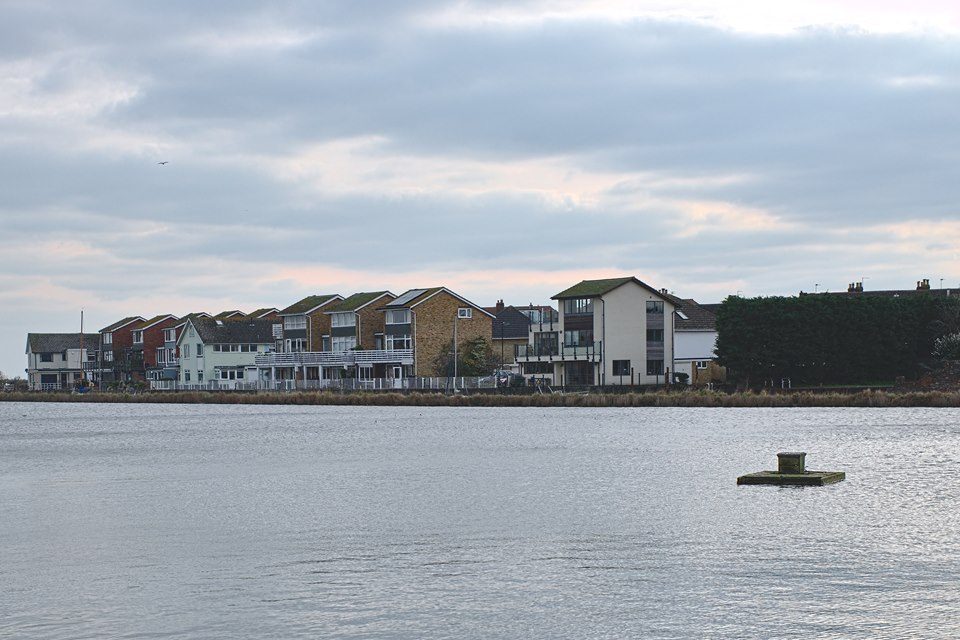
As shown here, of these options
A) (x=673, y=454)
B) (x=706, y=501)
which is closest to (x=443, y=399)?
(x=673, y=454)

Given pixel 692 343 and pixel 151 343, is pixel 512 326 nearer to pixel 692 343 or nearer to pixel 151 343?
pixel 692 343

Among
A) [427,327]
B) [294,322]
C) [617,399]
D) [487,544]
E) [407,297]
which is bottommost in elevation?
[487,544]

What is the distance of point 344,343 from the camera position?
13362 cm

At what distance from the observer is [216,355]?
14988cm

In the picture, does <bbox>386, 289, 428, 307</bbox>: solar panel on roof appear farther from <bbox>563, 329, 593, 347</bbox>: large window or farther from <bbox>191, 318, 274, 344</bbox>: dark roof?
<bbox>191, 318, 274, 344</bbox>: dark roof

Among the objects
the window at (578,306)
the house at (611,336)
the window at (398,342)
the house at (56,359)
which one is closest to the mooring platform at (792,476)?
the house at (611,336)

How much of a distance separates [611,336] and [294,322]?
47.1 m

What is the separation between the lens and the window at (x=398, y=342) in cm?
12475

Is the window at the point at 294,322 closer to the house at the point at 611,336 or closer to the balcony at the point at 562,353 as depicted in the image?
the balcony at the point at 562,353

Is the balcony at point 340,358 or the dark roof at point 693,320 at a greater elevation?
the dark roof at point 693,320

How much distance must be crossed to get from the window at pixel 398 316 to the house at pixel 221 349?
1046 inches

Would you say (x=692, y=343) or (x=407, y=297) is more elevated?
(x=407, y=297)

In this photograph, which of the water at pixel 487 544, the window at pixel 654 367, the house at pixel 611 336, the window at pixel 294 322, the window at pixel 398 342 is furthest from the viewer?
the window at pixel 294 322

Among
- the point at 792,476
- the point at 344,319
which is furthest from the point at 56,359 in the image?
the point at 792,476
